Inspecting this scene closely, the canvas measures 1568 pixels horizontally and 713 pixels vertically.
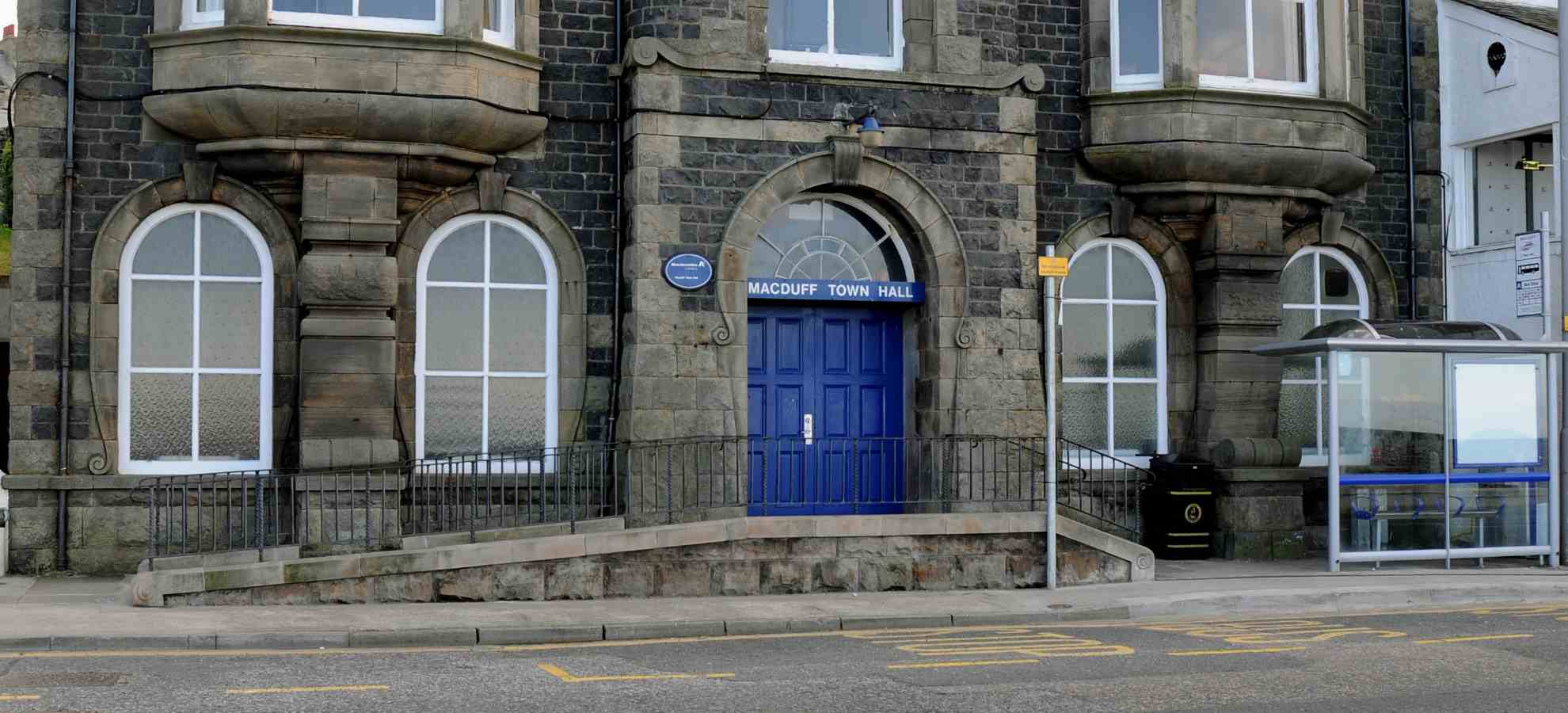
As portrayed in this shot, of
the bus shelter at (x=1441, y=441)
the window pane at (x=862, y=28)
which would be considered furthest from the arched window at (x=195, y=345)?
the bus shelter at (x=1441, y=441)

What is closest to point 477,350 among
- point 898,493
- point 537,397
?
point 537,397

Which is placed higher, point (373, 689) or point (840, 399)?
point (840, 399)

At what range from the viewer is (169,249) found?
16.1 metres

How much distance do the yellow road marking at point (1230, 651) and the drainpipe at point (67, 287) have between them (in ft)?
32.6

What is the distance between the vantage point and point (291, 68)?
50.6 feet

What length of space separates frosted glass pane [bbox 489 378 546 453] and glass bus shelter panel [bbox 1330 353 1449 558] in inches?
306

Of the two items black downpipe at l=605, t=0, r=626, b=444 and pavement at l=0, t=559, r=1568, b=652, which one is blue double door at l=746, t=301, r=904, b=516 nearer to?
black downpipe at l=605, t=0, r=626, b=444

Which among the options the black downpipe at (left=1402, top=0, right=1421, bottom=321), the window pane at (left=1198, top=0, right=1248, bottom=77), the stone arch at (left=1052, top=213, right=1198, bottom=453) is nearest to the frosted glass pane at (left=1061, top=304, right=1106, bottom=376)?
the stone arch at (left=1052, top=213, right=1198, bottom=453)

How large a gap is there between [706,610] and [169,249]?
6.39 meters

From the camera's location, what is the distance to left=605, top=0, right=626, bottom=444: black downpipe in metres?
16.8

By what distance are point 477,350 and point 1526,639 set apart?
31.5 feet

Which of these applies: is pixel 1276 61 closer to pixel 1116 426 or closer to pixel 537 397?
pixel 1116 426

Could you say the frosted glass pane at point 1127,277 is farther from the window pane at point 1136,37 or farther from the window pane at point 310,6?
the window pane at point 310,6

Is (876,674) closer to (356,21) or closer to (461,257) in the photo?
(461,257)
